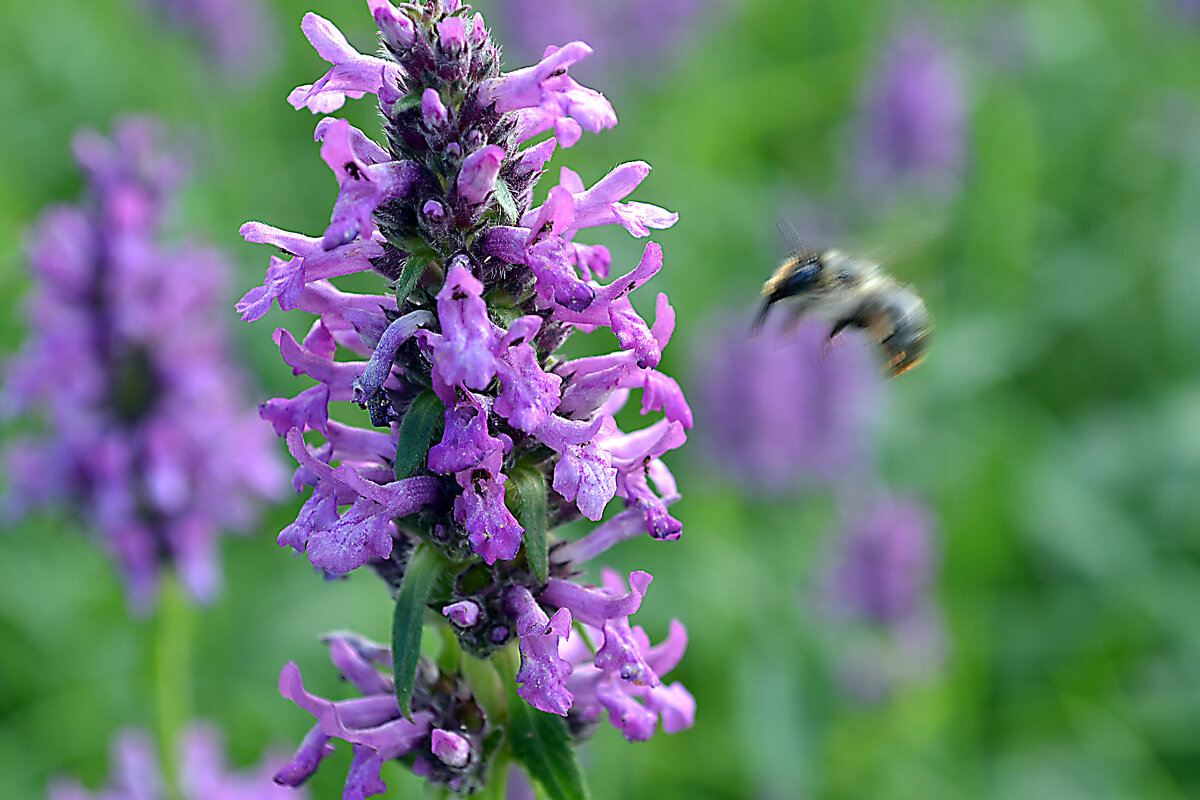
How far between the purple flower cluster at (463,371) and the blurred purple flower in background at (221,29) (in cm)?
864

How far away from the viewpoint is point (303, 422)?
2.26 metres

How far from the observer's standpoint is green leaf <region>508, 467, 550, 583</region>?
6.56ft

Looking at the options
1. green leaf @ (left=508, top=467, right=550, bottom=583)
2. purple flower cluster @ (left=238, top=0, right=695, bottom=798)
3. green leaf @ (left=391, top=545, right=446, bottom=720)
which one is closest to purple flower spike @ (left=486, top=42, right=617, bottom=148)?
purple flower cluster @ (left=238, top=0, right=695, bottom=798)

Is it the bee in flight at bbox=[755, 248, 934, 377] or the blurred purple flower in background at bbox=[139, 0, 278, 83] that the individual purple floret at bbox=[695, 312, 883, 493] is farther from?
the blurred purple flower in background at bbox=[139, 0, 278, 83]

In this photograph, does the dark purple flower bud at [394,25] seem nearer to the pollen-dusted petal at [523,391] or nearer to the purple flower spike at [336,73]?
the purple flower spike at [336,73]

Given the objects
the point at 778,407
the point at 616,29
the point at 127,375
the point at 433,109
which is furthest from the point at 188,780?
the point at 616,29

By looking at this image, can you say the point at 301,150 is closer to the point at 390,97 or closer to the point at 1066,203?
the point at 1066,203

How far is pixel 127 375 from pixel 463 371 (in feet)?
11.8

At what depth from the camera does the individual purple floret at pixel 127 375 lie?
194 inches

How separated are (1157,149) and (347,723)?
373 inches

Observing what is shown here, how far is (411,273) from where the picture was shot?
212 cm

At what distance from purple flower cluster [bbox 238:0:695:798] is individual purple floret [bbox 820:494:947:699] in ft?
14.3

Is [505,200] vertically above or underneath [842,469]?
underneath

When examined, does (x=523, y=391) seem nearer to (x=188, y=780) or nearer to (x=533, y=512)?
(x=533, y=512)
